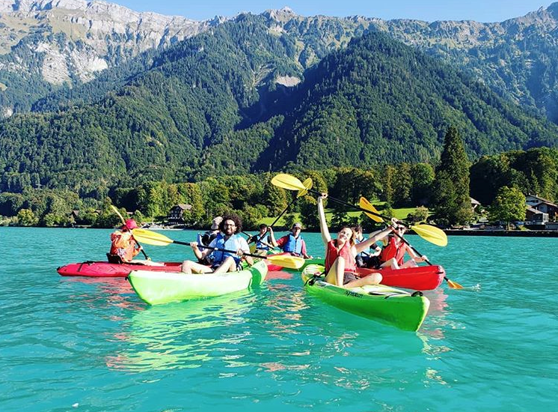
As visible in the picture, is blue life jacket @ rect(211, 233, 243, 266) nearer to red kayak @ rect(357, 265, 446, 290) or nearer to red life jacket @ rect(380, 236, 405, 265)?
red kayak @ rect(357, 265, 446, 290)

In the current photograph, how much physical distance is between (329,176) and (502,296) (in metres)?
127

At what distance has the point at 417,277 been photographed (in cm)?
1390

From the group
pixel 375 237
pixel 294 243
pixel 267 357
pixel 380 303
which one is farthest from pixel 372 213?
pixel 267 357

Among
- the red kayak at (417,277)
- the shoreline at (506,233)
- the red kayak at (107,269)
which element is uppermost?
the red kayak at (417,277)

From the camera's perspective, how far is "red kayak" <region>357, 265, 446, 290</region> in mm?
13859

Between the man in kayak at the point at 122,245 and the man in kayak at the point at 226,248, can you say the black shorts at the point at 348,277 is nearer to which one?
the man in kayak at the point at 226,248

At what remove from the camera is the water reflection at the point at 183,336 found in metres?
7.86

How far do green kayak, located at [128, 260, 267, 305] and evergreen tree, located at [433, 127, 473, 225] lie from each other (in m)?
74.6

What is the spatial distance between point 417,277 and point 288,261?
709cm

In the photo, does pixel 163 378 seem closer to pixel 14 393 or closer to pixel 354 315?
pixel 14 393

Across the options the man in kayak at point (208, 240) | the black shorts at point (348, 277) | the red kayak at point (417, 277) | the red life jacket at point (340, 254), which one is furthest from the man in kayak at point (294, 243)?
the black shorts at point (348, 277)

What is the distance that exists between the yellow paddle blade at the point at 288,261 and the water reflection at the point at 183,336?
260 inches

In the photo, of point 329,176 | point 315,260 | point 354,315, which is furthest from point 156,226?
point 354,315

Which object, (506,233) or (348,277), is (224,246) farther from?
(506,233)
